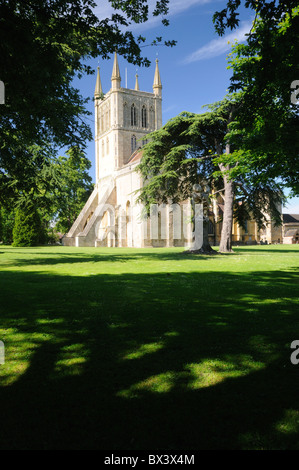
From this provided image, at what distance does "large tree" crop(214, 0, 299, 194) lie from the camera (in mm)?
7418

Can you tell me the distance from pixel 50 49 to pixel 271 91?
672 centimetres

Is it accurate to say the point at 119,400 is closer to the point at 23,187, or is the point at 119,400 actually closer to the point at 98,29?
the point at 98,29

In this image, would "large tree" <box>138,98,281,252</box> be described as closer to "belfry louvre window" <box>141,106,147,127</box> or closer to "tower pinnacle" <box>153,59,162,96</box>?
"belfry louvre window" <box>141,106,147,127</box>

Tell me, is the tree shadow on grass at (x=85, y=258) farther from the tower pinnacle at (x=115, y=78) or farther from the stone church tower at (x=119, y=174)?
the tower pinnacle at (x=115, y=78)

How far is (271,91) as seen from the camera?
34.0ft

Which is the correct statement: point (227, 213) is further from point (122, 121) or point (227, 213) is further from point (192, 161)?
point (122, 121)

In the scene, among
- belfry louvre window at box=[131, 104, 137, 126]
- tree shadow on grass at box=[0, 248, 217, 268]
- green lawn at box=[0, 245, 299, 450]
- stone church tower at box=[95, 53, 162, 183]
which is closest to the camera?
green lawn at box=[0, 245, 299, 450]

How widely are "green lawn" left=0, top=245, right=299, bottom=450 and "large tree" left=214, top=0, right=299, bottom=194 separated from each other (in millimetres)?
5496

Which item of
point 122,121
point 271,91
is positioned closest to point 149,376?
point 271,91

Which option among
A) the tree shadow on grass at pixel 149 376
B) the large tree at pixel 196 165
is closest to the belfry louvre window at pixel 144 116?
the large tree at pixel 196 165

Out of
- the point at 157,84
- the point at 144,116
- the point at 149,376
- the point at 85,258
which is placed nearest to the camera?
the point at 149,376

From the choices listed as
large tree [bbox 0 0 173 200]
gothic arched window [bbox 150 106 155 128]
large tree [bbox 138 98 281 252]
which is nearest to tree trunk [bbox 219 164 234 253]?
large tree [bbox 138 98 281 252]
